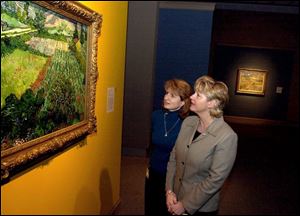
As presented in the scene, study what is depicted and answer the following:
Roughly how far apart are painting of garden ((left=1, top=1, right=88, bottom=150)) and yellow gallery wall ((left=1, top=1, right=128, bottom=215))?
0.32 meters

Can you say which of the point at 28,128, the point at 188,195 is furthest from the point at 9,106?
the point at 188,195

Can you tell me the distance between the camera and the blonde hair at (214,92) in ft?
7.97

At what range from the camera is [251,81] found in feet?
41.3

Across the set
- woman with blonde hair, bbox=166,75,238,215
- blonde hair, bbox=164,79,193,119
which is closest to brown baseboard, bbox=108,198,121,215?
woman with blonde hair, bbox=166,75,238,215

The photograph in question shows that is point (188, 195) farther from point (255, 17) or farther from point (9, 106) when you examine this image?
point (255, 17)

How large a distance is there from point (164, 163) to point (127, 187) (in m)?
2.66

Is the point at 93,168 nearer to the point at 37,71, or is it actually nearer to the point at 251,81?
the point at 37,71

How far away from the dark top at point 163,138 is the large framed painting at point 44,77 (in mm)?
632

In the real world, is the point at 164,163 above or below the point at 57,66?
below

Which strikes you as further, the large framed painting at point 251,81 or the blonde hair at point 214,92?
the large framed painting at point 251,81

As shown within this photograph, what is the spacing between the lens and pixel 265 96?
1272cm

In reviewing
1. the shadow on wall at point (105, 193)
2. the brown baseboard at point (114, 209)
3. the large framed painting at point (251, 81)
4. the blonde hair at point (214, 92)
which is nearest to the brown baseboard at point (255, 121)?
the large framed painting at point (251, 81)

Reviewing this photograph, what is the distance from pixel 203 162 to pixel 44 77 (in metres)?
1.28

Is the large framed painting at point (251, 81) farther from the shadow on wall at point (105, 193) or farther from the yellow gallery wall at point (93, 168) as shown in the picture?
the shadow on wall at point (105, 193)
